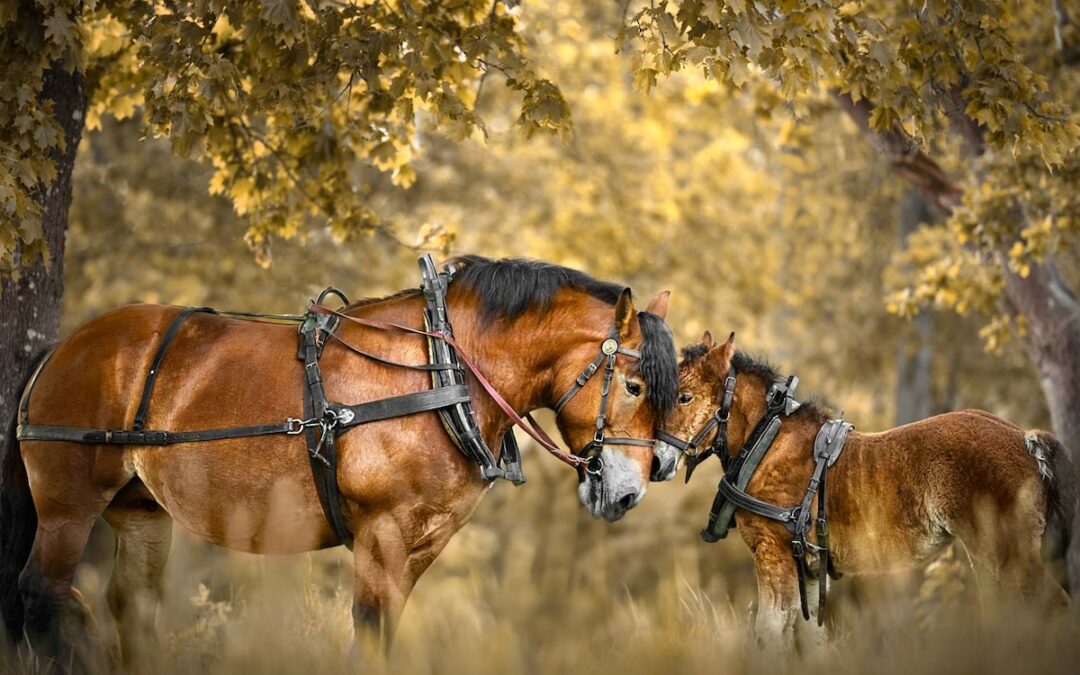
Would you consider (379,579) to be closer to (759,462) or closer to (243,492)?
(243,492)

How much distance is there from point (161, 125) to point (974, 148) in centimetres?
582

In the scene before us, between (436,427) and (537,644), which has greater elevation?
(436,427)

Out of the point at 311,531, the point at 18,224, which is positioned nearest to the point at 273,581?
the point at 311,531

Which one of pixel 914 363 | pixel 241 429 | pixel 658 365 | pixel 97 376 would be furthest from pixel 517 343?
pixel 914 363

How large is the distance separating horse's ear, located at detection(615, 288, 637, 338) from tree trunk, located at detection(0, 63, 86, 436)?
2973 mm

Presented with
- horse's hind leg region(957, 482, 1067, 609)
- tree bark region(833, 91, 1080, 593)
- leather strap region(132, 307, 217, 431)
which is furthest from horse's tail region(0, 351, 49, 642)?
tree bark region(833, 91, 1080, 593)

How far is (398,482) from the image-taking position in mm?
4586

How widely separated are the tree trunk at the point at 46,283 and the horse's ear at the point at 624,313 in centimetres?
297

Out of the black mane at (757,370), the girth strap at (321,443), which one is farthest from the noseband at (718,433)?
the girth strap at (321,443)

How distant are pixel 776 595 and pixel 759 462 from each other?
2.15ft

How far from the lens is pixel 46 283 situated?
19.1ft

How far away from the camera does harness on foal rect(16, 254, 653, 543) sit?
15.1 feet

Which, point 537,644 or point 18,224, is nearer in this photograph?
point 537,644

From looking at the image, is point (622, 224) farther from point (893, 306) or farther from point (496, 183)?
point (893, 306)
